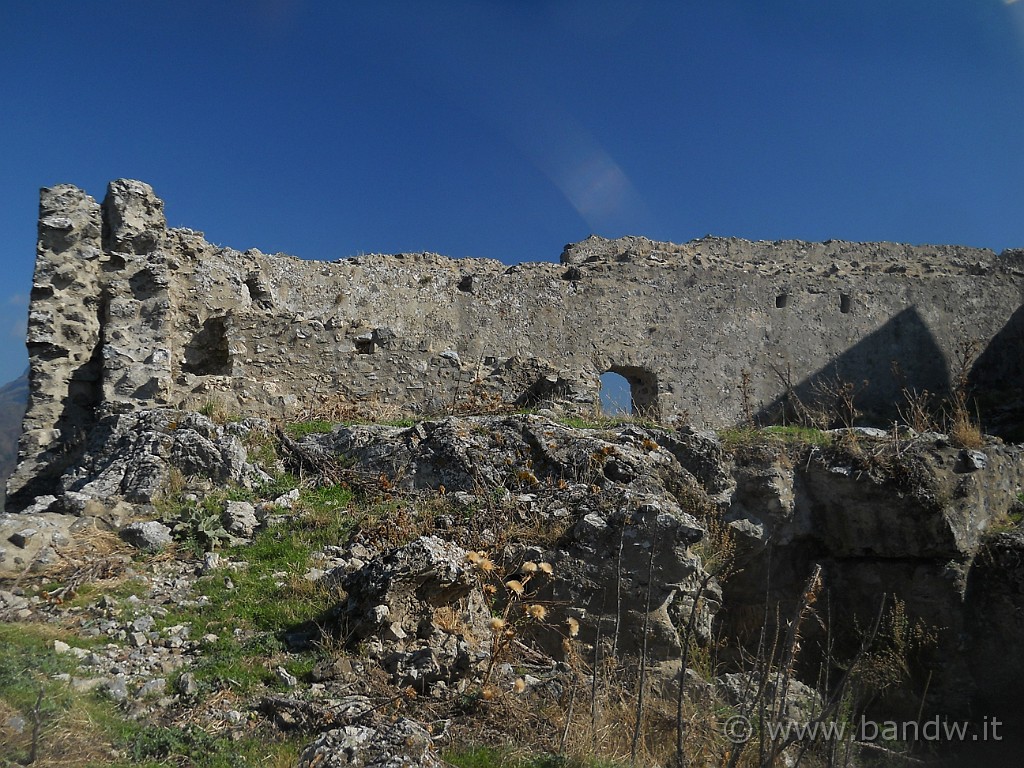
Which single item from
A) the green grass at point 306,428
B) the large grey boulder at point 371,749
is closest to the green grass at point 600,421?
the green grass at point 306,428

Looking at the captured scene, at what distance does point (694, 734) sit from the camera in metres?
4.80

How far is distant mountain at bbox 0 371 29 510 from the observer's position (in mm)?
32597

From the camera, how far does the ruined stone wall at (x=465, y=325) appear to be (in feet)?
28.0

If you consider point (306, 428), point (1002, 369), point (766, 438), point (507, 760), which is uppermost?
point (1002, 369)

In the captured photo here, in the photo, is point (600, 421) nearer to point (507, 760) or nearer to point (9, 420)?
point (507, 760)

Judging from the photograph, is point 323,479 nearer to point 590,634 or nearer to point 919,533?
point 590,634

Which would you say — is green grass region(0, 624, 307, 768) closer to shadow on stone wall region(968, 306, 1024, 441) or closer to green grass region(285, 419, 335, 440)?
green grass region(285, 419, 335, 440)

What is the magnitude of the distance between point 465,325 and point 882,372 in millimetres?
8885

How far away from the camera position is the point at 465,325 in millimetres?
14727

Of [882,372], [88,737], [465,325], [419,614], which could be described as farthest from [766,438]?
[882,372]

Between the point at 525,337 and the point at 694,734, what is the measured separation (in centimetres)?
1038

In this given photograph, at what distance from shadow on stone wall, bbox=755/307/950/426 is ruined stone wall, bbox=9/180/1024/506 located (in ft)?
0.15

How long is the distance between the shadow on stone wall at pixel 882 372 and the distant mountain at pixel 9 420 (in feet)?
93.9

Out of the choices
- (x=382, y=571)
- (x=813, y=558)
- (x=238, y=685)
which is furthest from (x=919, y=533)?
(x=238, y=685)
